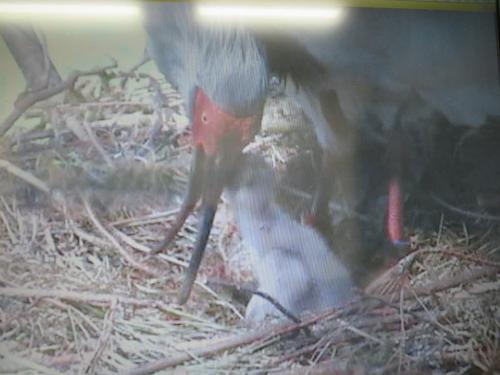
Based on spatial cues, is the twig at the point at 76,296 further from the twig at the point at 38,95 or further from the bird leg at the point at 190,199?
the twig at the point at 38,95

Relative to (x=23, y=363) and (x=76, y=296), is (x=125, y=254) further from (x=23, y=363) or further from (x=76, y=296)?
(x=23, y=363)

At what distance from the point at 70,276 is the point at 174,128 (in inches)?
14.0

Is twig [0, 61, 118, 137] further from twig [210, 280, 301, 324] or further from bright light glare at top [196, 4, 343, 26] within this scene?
twig [210, 280, 301, 324]

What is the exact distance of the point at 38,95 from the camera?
1431 mm

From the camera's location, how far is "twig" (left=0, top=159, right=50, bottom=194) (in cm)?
139

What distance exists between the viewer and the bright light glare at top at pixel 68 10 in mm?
1457

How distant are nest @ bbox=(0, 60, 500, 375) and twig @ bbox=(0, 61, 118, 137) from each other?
2 centimetres

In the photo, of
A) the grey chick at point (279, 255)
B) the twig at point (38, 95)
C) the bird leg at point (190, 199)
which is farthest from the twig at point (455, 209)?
the twig at point (38, 95)

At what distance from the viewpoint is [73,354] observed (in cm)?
133

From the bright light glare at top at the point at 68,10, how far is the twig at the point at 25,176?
307 millimetres

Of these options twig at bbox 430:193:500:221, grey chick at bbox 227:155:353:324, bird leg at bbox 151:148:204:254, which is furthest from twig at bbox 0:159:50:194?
twig at bbox 430:193:500:221

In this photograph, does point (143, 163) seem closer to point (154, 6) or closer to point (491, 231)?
point (154, 6)

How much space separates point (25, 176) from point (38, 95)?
165 mm

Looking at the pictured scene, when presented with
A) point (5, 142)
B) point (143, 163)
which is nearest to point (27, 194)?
point (5, 142)
